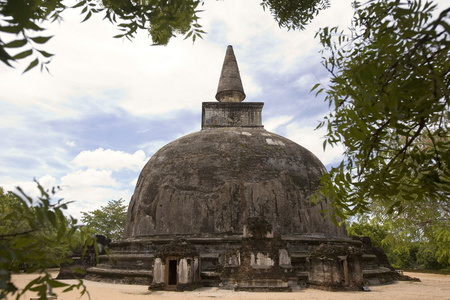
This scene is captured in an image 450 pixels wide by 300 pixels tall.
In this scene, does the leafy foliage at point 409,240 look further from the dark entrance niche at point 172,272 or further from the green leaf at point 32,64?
the green leaf at point 32,64

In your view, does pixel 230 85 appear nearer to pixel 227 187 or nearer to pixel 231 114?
pixel 231 114

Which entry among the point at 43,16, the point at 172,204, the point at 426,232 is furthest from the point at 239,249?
the point at 43,16

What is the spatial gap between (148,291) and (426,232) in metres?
9.88

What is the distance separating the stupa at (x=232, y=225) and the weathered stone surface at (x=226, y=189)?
0.12ft

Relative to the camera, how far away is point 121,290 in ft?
31.0

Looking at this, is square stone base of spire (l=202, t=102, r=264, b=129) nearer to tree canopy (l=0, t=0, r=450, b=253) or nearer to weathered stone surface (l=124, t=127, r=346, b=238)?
weathered stone surface (l=124, t=127, r=346, b=238)

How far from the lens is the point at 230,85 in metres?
18.5

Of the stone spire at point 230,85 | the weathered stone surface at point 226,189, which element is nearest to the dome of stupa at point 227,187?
the weathered stone surface at point 226,189

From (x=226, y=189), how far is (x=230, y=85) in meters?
8.22

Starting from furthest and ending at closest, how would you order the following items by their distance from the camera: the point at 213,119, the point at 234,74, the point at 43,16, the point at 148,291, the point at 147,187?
the point at 234,74 → the point at 213,119 → the point at 147,187 → the point at 148,291 → the point at 43,16

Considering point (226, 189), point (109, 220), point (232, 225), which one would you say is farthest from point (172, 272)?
point (109, 220)

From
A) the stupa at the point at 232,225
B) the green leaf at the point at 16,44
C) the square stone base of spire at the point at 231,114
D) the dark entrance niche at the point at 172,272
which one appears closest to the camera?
the green leaf at the point at 16,44

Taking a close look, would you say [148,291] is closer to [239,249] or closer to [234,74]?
[239,249]

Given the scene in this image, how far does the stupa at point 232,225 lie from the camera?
947 cm
